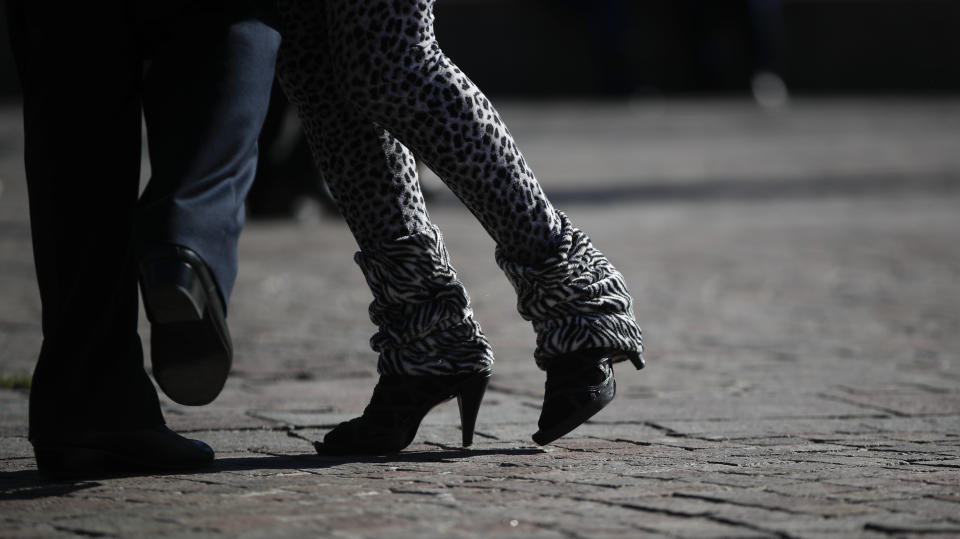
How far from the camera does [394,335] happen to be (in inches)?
110

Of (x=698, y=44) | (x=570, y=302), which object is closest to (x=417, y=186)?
(x=570, y=302)

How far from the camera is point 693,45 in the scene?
755 inches

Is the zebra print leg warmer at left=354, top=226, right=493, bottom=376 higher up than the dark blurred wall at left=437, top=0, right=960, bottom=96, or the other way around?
the dark blurred wall at left=437, top=0, right=960, bottom=96

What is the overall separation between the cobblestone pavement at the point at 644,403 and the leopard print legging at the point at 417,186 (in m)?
0.22

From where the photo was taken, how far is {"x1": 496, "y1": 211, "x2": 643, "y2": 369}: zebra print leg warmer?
2684mm

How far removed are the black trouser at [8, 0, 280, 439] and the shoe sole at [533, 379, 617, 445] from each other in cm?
65

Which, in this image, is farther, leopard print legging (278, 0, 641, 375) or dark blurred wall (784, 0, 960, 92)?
dark blurred wall (784, 0, 960, 92)

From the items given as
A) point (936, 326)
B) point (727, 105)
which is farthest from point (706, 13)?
point (936, 326)

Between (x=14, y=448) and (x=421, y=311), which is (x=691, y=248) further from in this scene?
(x=14, y=448)

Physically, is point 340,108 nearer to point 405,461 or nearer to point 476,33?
point 405,461

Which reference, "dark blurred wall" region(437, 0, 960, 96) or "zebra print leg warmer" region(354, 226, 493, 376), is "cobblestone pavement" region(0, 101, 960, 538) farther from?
"dark blurred wall" region(437, 0, 960, 96)

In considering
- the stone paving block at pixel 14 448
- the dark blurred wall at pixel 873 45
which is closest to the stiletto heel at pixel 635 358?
the stone paving block at pixel 14 448

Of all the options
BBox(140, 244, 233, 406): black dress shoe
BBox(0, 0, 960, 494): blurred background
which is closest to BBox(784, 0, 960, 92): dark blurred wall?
BBox(0, 0, 960, 494): blurred background

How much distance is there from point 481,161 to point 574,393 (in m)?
0.43
